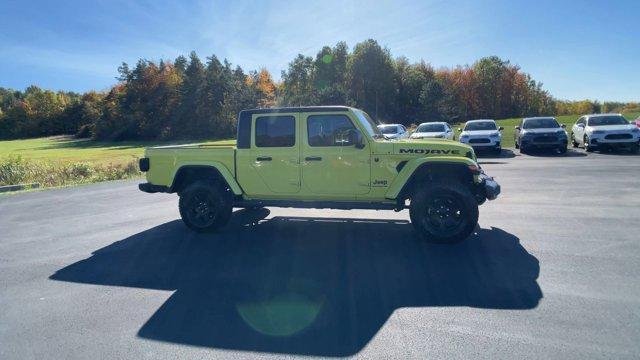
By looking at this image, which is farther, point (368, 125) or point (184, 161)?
point (184, 161)

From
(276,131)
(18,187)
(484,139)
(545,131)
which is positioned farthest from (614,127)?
(18,187)

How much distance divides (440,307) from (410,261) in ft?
4.40

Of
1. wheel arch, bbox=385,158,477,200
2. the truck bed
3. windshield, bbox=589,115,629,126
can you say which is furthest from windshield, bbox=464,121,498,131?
the truck bed

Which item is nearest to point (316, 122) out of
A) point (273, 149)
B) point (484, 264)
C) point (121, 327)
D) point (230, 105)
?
point (273, 149)

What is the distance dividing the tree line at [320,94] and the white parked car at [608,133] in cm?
3564

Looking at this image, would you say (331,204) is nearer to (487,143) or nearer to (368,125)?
(368,125)

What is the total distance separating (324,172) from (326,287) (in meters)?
2.21

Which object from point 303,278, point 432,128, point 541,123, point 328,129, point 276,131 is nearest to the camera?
point 303,278

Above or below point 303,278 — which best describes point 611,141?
above

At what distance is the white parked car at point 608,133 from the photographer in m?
18.4

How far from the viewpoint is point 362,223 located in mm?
7629

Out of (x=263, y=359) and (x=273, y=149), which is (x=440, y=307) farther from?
(x=273, y=149)

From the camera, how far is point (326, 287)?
4688mm

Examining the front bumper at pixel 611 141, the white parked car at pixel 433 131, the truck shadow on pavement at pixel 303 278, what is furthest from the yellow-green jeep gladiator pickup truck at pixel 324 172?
the front bumper at pixel 611 141
